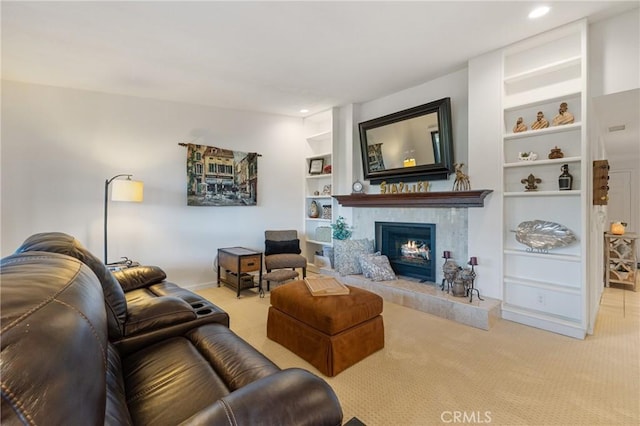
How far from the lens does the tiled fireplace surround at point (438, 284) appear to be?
3.06 m

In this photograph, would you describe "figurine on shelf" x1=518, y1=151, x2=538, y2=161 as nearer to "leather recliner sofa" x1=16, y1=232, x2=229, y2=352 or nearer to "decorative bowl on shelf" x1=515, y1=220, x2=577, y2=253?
"decorative bowl on shelf" x1=515, y1=220, x2=577, y2=253

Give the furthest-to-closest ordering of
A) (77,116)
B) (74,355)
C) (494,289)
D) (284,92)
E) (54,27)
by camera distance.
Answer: (284,92) < (77,116) < (494,289) < (54,27) < (74,355)

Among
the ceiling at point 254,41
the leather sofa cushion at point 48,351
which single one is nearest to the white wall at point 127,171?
the ceiling at point 254,41

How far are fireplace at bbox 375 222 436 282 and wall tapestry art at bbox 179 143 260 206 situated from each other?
2.22 m

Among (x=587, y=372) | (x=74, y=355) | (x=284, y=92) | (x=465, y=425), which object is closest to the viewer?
(x=74, y=355)

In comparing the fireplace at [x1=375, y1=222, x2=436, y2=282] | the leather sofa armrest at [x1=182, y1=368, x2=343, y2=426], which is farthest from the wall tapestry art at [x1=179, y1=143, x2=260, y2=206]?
the leather sofa armrest at [x1=182, y1=368, x2=343, y2=426]

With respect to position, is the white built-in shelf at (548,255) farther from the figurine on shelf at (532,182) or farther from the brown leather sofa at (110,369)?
the brown leather sofa at (110,369)

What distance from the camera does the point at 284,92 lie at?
418 cm

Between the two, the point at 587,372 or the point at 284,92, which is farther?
the point at 284,92

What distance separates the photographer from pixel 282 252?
479 centimetres

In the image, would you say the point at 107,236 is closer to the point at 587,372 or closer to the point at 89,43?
the point at 89,43

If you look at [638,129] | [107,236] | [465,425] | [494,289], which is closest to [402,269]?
[494,289]

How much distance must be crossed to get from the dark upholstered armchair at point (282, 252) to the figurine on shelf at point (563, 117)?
3451 mm

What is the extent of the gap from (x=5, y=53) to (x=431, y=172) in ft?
15.7
